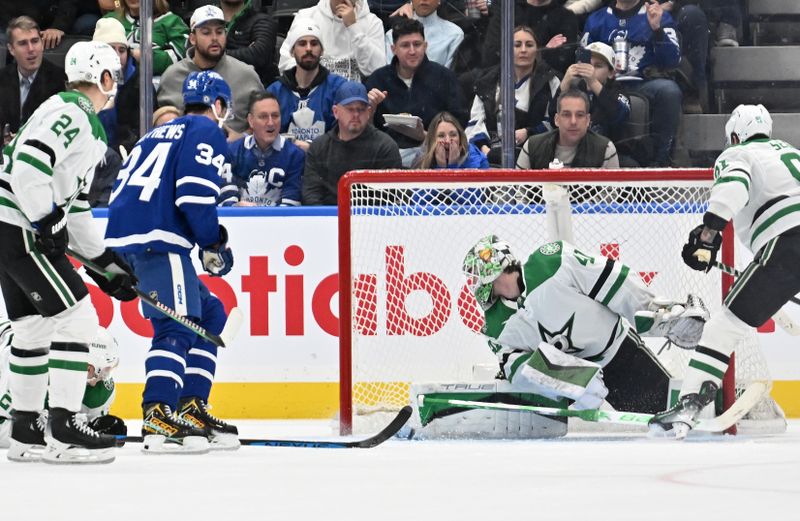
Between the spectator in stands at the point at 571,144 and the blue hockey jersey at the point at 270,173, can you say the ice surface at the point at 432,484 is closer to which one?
the spectator in stands at the point at 571,144

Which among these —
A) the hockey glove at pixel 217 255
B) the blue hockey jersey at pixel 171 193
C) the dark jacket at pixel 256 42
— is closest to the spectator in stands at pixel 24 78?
the dark jacket at pixel 256 42

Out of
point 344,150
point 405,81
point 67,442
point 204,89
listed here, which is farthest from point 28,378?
point 405,81

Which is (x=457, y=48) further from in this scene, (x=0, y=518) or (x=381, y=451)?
(x=0, y=518)

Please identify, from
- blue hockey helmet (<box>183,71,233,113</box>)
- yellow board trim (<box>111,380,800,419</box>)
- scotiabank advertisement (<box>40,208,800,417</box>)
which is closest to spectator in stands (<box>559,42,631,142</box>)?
scotiabank advertisement (<box>40,208,800,417</box>)

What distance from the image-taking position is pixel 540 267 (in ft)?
17.3

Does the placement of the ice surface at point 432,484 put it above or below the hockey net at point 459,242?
below

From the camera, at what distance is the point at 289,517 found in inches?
120

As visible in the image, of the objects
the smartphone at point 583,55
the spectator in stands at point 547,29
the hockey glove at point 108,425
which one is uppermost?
the spectator in stands at point 547,29

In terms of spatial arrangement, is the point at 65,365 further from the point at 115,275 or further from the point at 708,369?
the point at 708,369

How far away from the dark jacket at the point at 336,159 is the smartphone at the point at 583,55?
855 mm

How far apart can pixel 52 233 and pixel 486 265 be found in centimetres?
166

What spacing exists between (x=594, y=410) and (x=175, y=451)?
4.78 feet

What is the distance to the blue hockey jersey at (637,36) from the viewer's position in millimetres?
6184

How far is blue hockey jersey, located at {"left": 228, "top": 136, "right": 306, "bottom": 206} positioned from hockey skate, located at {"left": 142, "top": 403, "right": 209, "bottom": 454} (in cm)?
184
